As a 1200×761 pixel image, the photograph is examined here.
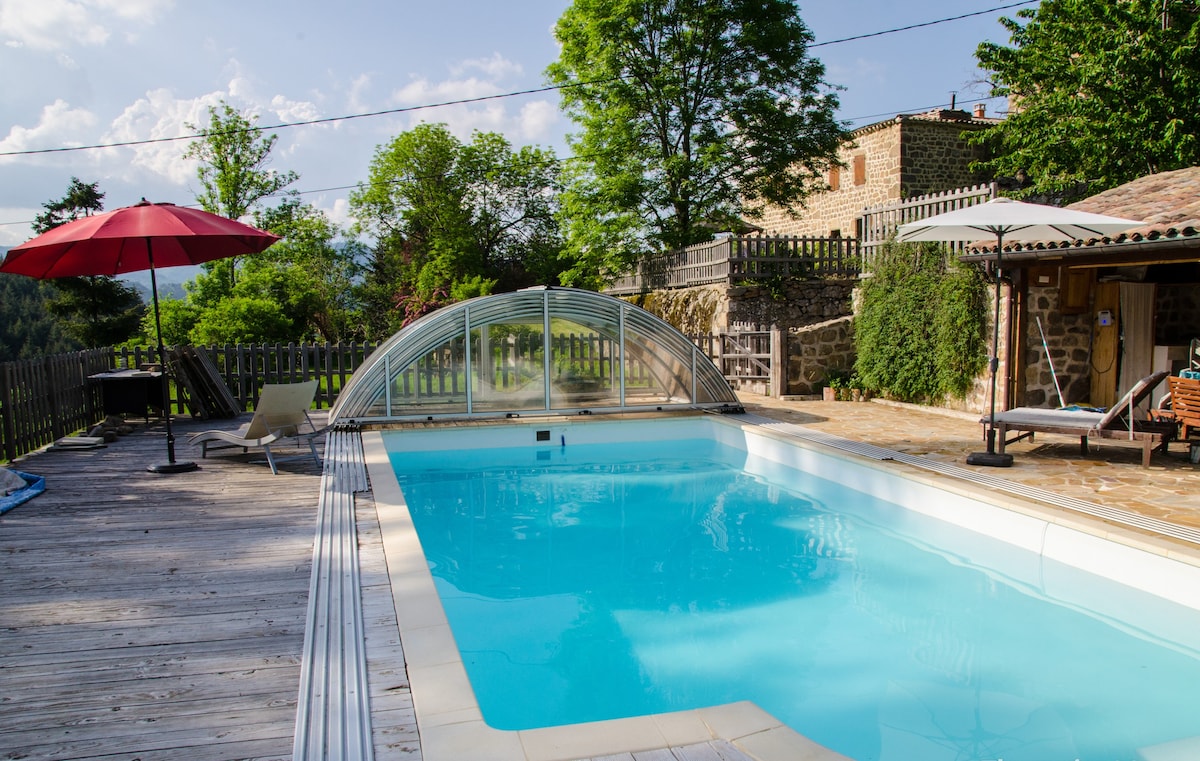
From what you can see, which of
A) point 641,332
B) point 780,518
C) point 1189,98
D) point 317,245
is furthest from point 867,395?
point 317,245

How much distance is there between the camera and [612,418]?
10930mm

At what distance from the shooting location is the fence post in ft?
44.0

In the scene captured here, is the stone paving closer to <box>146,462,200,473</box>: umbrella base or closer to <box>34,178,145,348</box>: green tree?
<box>146,462,200,473</box>: umbrella base

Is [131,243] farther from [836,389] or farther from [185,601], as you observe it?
[836,389]

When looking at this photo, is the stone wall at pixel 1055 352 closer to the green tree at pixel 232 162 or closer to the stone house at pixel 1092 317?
the stone house at pixel 1092 317

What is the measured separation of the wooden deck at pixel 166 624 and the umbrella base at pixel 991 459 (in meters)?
5.72

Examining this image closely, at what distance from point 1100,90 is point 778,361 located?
326 inches

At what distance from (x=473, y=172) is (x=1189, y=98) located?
84.2 feet

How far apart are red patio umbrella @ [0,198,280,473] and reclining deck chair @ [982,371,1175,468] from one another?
312 inches

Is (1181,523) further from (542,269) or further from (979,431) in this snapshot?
(542,269)

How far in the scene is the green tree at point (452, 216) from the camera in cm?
3166

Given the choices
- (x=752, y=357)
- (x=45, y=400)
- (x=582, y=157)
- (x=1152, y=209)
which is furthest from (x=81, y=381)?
(x=582, y=157)

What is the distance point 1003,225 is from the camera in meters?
7.41

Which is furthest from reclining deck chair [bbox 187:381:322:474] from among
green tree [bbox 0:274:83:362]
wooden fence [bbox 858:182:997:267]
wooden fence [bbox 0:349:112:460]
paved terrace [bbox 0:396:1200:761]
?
green tree [bbox 0:274:83:362]
